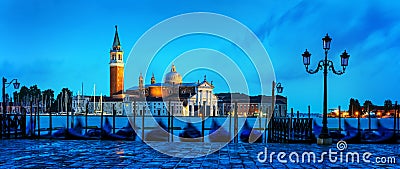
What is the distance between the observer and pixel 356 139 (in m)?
16.4

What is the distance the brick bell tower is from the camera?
9869 cm

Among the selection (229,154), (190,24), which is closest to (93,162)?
(229,154)

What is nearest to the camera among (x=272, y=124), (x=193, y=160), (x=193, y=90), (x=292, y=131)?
(x=193, y=160)

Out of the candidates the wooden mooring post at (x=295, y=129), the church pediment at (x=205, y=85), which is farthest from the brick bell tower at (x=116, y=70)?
the wooden mooring post at (x=295, y=129)

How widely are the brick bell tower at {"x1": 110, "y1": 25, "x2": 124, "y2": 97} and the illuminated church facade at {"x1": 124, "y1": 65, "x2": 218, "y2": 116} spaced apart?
315 centimetres

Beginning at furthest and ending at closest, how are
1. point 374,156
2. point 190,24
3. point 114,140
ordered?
point 114,140
point 190,24
point 374,156

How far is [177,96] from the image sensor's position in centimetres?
9350

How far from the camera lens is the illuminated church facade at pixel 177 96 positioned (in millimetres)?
93375

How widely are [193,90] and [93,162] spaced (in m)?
90.6

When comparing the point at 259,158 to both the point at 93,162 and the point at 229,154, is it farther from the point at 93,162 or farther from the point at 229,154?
the point at 93,162

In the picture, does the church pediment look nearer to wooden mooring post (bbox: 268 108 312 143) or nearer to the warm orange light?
the warm orange light

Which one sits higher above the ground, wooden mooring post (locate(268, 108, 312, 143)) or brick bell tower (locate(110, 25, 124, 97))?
brick bell tower (locate(110, 25, 124, 97))

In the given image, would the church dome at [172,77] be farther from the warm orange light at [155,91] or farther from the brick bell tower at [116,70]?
the brick bell tower at [116,70]

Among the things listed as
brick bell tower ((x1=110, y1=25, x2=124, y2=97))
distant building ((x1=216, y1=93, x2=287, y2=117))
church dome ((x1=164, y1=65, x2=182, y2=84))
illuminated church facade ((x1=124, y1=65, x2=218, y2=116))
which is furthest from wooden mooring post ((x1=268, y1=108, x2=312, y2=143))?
brick bell tower ((x1=110, y1=25, x2=124, y2=97))
